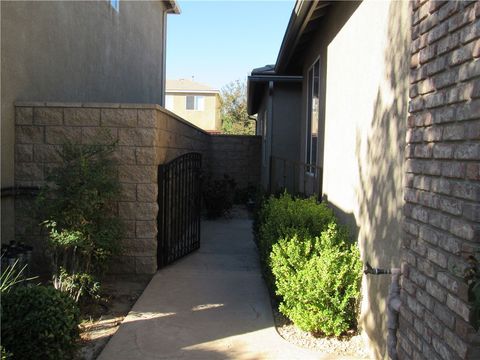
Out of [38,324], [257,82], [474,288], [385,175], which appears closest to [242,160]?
[257,82]

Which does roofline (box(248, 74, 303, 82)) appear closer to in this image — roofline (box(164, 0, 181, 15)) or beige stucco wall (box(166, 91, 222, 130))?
roofline (box(164, 0, 181, 15))

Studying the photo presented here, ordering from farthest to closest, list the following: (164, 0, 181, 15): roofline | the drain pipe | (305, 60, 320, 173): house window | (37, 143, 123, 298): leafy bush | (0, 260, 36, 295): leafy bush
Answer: (164, 0, 181, 15): roofline, (305, 60, 320, 173): house window, (37, 143, 123, 298): leafy bush, (0, 260, 36, 295): leafy bush, the drain pipe

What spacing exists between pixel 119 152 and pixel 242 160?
9285 mm

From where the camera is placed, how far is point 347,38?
17.5 feet

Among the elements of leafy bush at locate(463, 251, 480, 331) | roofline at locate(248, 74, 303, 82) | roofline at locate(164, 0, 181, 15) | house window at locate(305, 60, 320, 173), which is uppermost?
roofline at locate(164, 0, 181, 15)

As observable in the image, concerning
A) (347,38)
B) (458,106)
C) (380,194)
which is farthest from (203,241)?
(458,106)

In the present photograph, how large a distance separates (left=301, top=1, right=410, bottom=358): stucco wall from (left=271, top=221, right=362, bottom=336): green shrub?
0.46ft

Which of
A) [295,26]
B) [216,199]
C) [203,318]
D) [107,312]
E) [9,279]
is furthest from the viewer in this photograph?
[216,199]

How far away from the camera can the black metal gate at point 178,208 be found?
249 inches

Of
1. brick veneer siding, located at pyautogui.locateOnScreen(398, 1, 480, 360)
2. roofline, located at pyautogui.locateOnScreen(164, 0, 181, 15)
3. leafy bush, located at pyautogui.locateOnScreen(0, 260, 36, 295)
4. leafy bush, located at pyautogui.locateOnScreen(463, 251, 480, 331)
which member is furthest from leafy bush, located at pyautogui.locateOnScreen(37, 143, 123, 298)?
roofline, located at pyautogui.locateOnScreen(164, 0, 181, 15)

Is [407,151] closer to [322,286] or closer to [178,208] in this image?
[322,286]

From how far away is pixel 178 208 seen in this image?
700cm

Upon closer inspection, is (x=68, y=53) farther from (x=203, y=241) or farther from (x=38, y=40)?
(x=203, y=241)

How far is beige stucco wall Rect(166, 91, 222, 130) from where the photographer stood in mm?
37656
